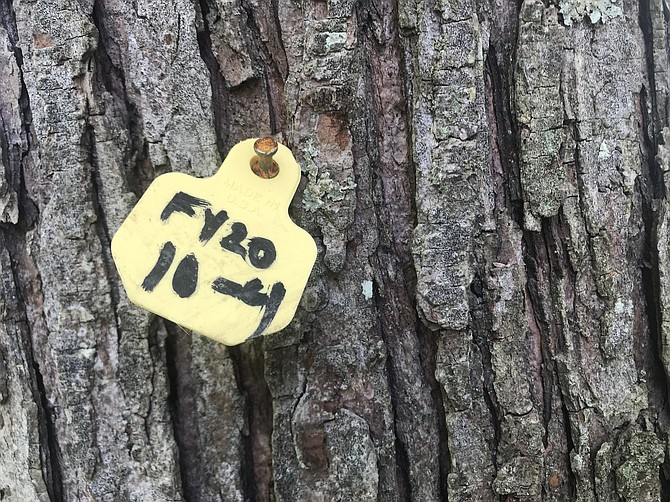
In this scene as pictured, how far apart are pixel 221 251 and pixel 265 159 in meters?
0.15

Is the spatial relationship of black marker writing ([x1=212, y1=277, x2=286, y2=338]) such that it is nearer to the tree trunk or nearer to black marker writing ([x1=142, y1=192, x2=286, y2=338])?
black marker writing ([x1=142, y1=192, x2=286, y2=338])

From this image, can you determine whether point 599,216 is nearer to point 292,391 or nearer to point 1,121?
point 292,391

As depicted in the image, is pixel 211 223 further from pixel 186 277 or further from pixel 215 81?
pixel 215 81

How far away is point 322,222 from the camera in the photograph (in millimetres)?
899

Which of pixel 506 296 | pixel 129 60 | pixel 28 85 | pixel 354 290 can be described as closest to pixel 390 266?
pixel 354 290

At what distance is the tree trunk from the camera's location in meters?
0.90

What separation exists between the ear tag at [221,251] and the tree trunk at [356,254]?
0.30 ft

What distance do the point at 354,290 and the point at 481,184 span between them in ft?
0.85

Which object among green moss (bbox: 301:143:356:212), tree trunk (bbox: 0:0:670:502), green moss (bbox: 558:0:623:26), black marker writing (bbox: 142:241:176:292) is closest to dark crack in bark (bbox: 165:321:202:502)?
tree trunk (bbox: 0:0:670:502)

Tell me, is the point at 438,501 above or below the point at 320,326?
below

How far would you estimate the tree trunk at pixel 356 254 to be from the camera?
90 cm

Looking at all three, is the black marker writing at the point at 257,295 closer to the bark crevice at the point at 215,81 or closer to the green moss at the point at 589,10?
the bark crevice at the point at 215,81

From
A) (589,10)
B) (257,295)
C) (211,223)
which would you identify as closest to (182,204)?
(211,223)

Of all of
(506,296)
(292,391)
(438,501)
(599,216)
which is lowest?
(438,501)
